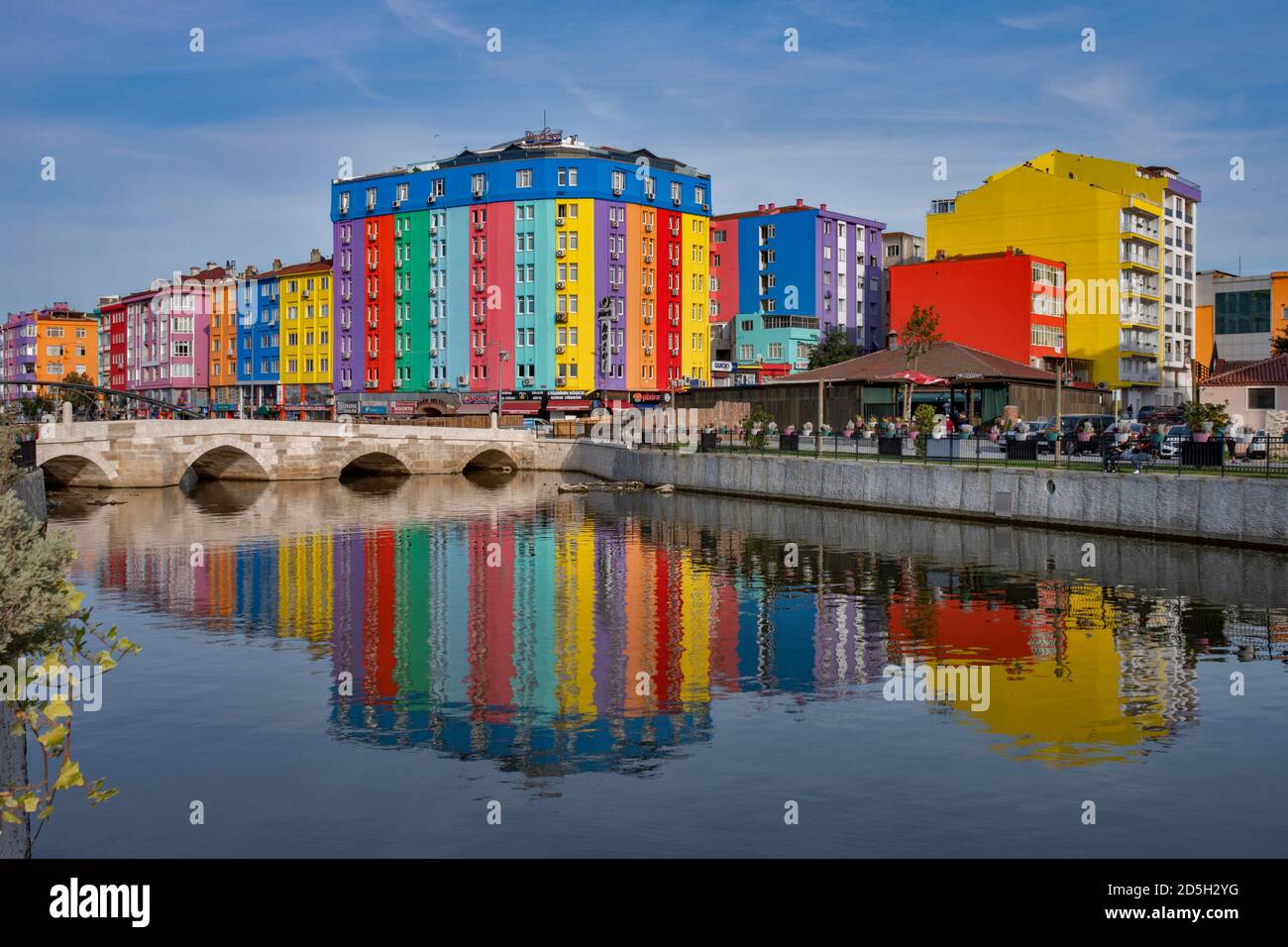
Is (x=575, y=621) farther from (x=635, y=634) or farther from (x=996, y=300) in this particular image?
(x=996, y=300)

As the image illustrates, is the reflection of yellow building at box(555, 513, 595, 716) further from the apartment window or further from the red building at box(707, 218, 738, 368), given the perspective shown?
the red building at box(707, 218, 738, 368)

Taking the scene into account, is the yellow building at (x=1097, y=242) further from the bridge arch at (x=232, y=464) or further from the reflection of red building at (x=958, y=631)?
the reflection of red building at (x=958, y=631)

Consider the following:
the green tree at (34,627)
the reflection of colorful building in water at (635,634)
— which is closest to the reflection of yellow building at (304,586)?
the reflection of colorful building in water at (635,634)

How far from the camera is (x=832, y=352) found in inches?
4567

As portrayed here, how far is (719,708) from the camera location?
19.2 m

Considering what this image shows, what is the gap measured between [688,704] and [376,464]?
6409cm

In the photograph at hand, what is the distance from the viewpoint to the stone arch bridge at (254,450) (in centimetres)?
6500

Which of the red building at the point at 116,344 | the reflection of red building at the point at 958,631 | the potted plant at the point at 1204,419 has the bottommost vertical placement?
the reflection of red building at the point at 958,631

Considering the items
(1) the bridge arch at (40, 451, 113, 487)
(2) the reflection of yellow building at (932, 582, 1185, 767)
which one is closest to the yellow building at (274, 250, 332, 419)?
(1) the bridge arch at (40, 451, 113, 487)

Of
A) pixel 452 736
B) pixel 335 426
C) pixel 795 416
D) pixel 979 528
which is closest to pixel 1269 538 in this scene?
pixel 979 528

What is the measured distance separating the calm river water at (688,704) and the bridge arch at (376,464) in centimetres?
3771

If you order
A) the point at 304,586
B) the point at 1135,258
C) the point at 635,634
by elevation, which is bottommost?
the point at 635,634

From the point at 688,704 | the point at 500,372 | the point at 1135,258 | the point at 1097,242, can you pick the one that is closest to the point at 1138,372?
the point at 1135,258
